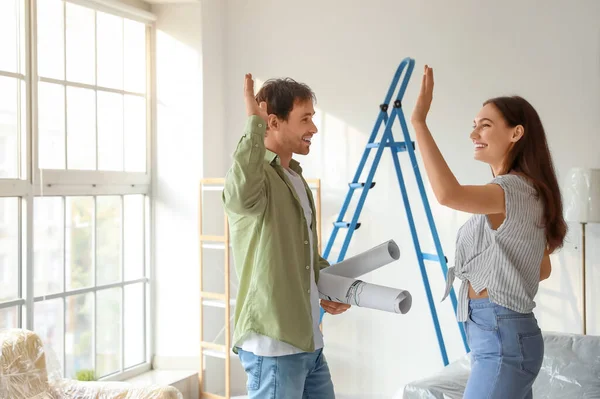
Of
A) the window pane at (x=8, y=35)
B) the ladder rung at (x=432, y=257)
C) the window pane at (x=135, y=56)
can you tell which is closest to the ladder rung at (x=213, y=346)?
the ladder rung at (x=432, y=257)

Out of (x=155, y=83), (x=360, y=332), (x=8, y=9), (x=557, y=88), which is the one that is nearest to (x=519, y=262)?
(x=557, y=88)

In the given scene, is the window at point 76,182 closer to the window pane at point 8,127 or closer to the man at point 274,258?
the window pane at point 8,127

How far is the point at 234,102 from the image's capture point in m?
4.77

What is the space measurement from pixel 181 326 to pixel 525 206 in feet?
10.8

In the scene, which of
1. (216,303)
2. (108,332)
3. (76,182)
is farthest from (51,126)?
(216,303)

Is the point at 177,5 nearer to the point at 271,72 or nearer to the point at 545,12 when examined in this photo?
the point at 271,72

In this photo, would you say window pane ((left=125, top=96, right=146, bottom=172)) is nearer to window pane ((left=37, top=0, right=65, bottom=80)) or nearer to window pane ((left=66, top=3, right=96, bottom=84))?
window pane ((left=66, top=3, right=96, bottom=84))

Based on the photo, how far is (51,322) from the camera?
12.8 ft

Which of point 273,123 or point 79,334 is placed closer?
point 273,123

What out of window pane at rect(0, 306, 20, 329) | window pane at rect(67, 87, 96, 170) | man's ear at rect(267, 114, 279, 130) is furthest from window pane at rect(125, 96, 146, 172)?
man's ear at rect(267, 114, 279, 130)

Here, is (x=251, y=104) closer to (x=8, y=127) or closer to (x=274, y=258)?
(x=274, y=258)

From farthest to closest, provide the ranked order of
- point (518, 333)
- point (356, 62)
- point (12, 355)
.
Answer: point (356, 62) < point (12, 355) < point (518, 333)

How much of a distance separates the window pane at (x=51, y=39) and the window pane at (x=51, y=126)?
9 cm

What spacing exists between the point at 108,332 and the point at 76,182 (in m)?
1.02
